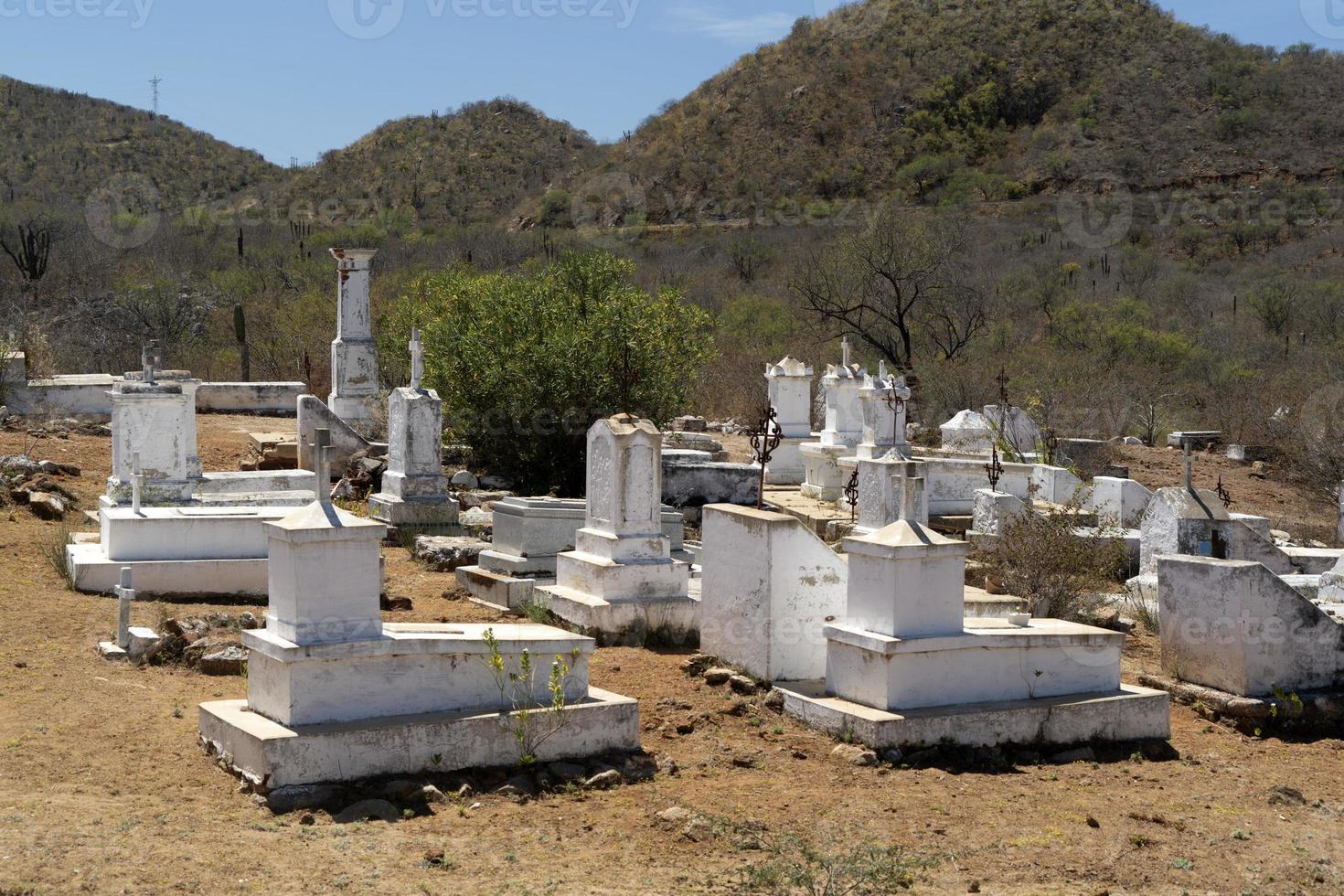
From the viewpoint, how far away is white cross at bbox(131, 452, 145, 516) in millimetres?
11500

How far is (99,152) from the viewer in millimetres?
62875

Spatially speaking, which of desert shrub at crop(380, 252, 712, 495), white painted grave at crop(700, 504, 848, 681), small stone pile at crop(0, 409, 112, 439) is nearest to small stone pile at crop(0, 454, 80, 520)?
small stone pile at crop(0, 409, 112, 439)

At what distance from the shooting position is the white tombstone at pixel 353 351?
20.1 metres

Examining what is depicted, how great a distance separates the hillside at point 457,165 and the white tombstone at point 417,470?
48641mm

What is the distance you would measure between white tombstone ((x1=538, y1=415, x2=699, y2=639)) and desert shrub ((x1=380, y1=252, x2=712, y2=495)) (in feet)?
17.3

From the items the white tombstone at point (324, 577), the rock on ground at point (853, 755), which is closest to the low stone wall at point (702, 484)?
the rock on ground at point (853, 755)

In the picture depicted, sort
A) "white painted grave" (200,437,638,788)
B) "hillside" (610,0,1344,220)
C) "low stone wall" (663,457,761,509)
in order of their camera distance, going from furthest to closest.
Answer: "hillside" (610,0,1344,220)
"low stone wall" (663,457,761,509)
"white painted grave" (200,437,638,788)

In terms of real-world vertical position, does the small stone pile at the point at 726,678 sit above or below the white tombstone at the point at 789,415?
below

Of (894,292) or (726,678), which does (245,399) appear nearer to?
(894,292)

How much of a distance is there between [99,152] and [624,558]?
196 ft

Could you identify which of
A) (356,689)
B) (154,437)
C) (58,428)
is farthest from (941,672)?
(58,428)

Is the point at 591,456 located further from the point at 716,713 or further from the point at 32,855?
the point at 32,855

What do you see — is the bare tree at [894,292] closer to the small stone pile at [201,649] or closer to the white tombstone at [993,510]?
the white tombstone at [993,510]

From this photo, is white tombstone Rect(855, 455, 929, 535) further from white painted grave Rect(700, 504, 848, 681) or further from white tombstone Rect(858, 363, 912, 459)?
white tombstone Rect(858, 363, 912, 459)
